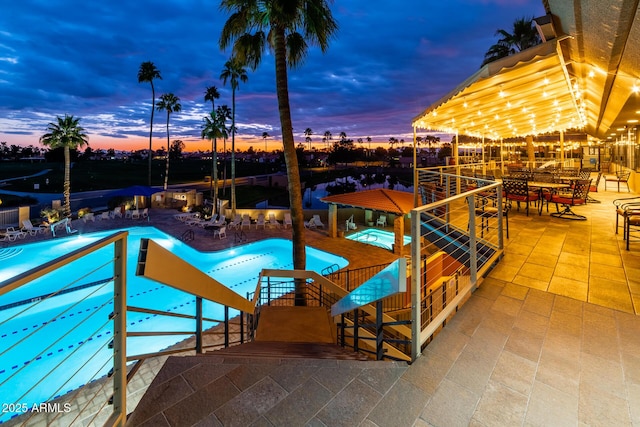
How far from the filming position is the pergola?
46.3 ft

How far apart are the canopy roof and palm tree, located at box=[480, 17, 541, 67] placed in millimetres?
15017

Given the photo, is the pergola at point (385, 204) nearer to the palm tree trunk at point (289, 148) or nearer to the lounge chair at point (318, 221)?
the lounge chair at point (318, 221)

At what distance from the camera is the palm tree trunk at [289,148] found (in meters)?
8.27

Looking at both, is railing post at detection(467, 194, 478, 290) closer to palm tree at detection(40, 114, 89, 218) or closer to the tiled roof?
the tiled roof

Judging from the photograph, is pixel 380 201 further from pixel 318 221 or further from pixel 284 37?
pixel 284 37

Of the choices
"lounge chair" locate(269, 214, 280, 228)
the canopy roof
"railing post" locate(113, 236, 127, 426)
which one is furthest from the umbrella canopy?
"railing post" locate(113, 236, 127, 426)

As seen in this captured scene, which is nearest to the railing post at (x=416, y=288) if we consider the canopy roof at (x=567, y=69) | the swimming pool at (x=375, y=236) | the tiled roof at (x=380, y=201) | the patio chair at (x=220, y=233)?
the canopy roof at (x=567, y=69)

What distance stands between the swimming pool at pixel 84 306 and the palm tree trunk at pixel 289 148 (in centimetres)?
Answer: 402

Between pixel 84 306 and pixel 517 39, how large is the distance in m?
30.7

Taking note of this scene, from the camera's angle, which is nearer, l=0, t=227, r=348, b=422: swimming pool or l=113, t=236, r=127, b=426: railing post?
l=113, t=236, r=127, b=426: railing post

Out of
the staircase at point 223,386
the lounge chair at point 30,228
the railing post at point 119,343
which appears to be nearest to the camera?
the railing post at point 119,343

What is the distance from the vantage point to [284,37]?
861 cm

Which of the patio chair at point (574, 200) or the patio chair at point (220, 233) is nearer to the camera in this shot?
the patio chair at point (574, 200)

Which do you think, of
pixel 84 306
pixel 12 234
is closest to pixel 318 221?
pixel 84 306
